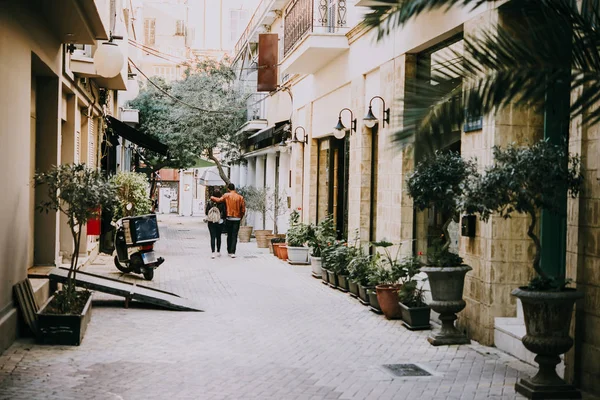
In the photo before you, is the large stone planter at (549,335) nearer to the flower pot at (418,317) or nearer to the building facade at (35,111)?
the flower pot at (418,317)

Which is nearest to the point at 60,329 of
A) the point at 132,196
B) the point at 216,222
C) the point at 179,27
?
the point at 132,196

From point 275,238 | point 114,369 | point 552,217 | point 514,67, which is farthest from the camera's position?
point 275,238

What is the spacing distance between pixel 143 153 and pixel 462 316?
3148 centimetres

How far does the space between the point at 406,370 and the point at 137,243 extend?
322 inches

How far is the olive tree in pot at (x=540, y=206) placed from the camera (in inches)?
261

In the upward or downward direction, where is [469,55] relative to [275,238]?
upward

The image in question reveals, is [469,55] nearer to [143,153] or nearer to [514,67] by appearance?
[514,67]

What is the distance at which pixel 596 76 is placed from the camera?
191 inches

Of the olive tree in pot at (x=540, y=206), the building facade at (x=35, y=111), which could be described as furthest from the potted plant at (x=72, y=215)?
the olive tree in pot at (x=540, y=206)

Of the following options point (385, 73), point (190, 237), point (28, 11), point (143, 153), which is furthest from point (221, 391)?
point (143, 153)

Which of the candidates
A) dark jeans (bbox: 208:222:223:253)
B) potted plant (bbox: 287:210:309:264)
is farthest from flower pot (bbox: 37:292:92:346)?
dark jeans (bbox: 208:222:223:253)

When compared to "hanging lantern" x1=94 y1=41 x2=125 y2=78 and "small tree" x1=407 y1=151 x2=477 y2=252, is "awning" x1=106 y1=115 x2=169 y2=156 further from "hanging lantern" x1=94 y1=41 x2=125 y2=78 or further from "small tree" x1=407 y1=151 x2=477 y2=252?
"small tree" x1=407 y1=151 x2=477 y2=252

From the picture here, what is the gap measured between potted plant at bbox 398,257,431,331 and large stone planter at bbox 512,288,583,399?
348cm

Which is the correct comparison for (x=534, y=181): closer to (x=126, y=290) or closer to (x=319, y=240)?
(x=126, y=290)
